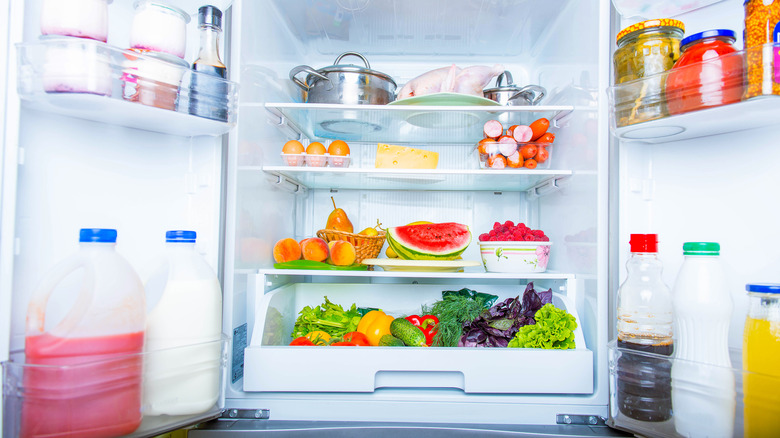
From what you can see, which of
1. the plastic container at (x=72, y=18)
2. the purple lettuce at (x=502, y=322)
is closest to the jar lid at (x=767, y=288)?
the purple lettuce at (x=502, y=322)

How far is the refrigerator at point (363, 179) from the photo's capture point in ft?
2.79

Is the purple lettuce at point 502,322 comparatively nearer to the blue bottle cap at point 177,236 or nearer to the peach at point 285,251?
the peach at point 285,251

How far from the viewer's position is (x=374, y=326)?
1.37m

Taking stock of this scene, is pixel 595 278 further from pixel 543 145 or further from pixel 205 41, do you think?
pixel 205 41

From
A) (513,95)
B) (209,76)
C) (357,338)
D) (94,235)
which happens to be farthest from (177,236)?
(513,95)

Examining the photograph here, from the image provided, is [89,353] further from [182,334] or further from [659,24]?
[659,24]

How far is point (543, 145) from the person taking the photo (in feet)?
4.53

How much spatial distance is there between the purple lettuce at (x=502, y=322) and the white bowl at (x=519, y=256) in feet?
0.23

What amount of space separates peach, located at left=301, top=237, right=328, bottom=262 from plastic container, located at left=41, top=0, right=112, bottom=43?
807 millimetres

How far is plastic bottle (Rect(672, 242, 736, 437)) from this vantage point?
Answer: 0.84 meters

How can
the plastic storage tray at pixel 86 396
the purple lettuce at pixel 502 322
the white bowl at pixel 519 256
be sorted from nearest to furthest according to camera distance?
the plastic storage tray at pixel 86 396, the purple lettuce at pixel 502 322, the white bowl at pixel 519 256

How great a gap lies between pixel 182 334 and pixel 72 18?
668mm

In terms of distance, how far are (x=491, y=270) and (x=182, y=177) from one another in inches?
38.9

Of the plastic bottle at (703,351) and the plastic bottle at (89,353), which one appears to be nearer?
the plastic bottle at (89,353)
